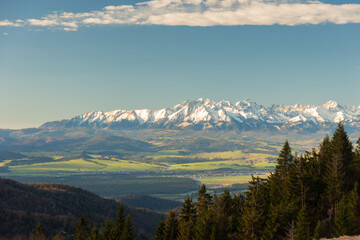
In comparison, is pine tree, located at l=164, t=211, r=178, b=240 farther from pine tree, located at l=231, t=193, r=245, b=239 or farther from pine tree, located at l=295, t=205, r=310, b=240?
pine tree, located at l=295, t=205, r=310, b=240

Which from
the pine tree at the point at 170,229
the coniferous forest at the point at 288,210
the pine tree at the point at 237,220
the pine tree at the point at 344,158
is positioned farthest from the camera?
the pine tree at the point at 170,229

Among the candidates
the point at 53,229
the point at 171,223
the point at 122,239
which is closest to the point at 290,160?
the point at 171,223

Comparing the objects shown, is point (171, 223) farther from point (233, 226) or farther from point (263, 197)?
point (263, 197)

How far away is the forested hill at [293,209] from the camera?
65750 millimetres

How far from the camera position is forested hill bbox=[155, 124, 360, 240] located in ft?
216

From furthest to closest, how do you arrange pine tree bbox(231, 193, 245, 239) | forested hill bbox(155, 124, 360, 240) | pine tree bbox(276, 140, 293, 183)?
pine tree bbox(276, 140, 293, 183) → pine tree bbox(231, 193, 245, 239) → forested hill bbox(155, 124, 360, 240)

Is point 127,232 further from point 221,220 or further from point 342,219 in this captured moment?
point 342,219

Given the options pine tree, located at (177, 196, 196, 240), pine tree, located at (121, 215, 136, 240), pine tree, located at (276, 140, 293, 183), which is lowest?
pine tree, located at (121, 215, 136, 240)

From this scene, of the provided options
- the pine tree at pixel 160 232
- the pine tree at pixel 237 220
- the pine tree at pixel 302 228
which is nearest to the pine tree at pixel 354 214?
the pine tree at pixel 302 228

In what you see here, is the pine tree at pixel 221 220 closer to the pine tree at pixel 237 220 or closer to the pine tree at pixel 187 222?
the pine tree at pixel 237 220

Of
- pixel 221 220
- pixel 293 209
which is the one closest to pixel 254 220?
pixel 293 209

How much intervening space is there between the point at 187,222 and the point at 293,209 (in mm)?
19531

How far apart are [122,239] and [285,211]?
34.1 metres

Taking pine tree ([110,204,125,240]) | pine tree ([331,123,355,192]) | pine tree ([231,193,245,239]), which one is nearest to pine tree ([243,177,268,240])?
pine tree ([231,193,245,239])
